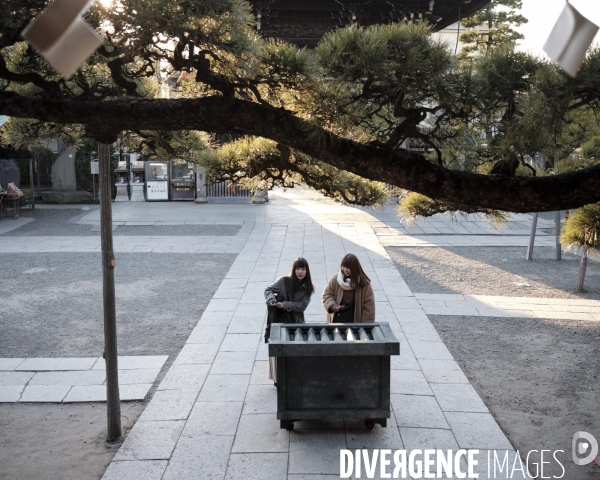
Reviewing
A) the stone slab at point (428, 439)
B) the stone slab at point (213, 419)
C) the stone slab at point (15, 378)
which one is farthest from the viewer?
the stone slab at point (15, 378)

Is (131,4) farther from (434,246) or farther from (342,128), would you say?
(434,246)

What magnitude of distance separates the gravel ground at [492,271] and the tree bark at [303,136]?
6.80 meters

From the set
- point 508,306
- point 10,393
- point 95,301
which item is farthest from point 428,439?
point 95,301

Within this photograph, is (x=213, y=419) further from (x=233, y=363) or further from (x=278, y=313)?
(x=233, y=363)

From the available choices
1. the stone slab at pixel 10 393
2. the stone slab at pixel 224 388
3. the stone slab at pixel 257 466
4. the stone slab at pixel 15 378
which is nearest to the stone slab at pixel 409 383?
the stone slab at pixel 224 388

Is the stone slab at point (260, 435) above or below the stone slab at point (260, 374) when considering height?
above

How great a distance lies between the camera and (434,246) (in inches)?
625

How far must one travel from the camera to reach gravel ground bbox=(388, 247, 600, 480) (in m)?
5.72

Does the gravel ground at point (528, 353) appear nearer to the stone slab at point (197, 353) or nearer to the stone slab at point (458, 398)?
the stone slab at point (458, 398)

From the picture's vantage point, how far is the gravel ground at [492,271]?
11367mm

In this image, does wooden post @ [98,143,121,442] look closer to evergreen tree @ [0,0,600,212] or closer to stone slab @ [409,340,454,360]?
evergreen tree @ [0,0,600,212]

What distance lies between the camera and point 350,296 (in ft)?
20.7

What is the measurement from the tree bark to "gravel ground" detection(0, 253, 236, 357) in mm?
3992

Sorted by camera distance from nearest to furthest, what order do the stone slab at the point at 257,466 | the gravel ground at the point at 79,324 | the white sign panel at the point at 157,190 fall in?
the stone slab at the point at 257,466 → the gravel ground at the point at 79,324 → the white sign panel at the point at 157,190
